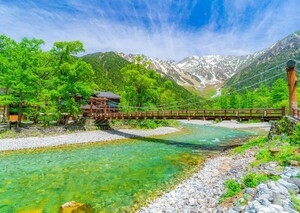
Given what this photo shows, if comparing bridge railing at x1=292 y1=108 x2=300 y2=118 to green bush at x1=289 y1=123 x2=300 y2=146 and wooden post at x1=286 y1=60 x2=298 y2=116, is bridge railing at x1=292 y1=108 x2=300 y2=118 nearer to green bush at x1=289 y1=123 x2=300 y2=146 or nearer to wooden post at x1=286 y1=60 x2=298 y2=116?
wooden post at x1=286 y1=60 x2=298 y2=116

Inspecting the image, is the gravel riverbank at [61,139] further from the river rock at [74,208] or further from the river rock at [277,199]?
the river rock at [277,199]

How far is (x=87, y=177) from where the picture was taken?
1391cm

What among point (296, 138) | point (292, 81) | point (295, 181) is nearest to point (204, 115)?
point (292, 81)

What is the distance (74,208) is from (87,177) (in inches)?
177

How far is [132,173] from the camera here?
14602mm

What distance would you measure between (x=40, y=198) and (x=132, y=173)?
19.1 ft

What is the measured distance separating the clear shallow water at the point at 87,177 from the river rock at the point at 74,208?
0.28 meters

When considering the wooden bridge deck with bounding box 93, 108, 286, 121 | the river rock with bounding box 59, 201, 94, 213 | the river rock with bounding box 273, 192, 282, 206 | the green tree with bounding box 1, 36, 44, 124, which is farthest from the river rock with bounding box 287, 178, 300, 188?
the green tree with bounding box 1, 36, 44, 124

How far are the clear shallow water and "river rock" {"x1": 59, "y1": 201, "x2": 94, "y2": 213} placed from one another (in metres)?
0.28

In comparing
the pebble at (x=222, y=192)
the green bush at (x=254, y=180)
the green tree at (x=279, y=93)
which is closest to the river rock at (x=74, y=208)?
the pebble at (x=222, y=192)

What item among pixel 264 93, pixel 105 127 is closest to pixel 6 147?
pixel 105 127

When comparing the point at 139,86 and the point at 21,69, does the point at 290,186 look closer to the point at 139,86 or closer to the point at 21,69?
the point at 21,69

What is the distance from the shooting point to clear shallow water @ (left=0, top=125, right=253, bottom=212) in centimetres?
1025

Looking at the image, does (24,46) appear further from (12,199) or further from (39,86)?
(12,199)
